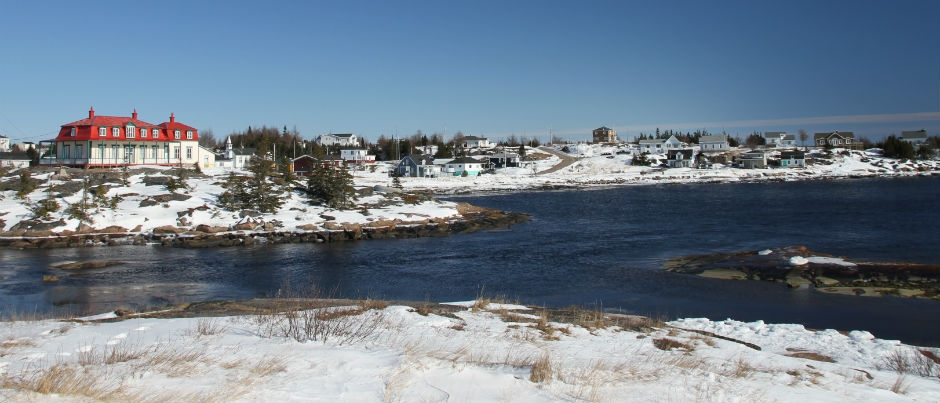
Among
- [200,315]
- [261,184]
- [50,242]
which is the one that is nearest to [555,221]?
[261,184]

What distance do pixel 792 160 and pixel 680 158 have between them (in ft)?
69.8

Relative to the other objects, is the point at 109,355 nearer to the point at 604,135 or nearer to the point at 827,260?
the point at 827,260

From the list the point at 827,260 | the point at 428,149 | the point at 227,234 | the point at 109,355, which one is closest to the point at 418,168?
the point at 428,149

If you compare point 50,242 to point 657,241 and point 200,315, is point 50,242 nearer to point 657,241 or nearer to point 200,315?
point 200,315

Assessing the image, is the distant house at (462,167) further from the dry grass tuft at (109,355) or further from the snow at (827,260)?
the dry grass tuft at (109,355)

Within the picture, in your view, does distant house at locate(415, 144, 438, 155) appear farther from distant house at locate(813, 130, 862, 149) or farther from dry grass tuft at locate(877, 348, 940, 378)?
dry grass tuft at locate(877, 348, 940, 378)

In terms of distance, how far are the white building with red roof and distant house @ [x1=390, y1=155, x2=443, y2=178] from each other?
151ft

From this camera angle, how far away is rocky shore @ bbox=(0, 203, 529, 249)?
34969mm

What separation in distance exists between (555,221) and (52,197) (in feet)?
111

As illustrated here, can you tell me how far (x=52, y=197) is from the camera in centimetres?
4075

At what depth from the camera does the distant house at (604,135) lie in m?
169

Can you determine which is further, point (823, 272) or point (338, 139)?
point (338, 139)

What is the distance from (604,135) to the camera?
170 metres

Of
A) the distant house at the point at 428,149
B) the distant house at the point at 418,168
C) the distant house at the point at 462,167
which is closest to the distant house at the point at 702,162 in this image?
the distant house at the point at 462,167
